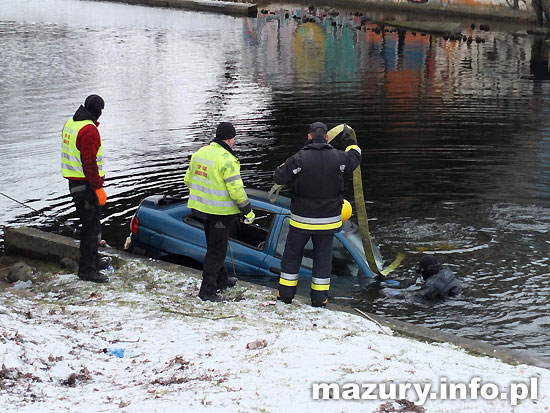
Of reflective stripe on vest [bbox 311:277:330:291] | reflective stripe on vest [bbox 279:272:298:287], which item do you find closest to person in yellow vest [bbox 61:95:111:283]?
reflective stripe on vest [bbox 279:272:298:287]

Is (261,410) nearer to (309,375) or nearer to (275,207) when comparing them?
(309,375)

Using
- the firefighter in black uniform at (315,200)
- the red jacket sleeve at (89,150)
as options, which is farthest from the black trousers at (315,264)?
the red jacket sleeve at (89,150)

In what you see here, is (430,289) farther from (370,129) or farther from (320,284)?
(370,129)

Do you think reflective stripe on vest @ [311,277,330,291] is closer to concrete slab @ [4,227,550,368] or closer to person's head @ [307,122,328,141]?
concrete slab @ [4,227,550,368]

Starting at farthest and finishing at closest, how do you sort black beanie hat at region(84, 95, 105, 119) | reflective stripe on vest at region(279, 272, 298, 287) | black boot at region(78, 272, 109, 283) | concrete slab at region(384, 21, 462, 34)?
concrete slab at region(384, 21, 462, 34), black boot at region(78, 272, 109, 283), black beanie hat at region(84, 95, 105, 119), reflective stripe on vest at region(279, 272, 298, 287)

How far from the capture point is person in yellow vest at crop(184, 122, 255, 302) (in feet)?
28.3

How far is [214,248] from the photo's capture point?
8969 millimetres

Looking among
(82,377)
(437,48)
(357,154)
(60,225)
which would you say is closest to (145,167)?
(60,225)

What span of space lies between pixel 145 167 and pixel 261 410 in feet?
40.5

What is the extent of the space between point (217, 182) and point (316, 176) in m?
1.13

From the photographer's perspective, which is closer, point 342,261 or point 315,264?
point 315,264

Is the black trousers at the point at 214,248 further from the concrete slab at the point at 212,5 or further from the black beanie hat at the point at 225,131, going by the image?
the concrete slab at the point at 212,5

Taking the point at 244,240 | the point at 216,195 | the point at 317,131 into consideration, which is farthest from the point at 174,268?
the point at 317,131

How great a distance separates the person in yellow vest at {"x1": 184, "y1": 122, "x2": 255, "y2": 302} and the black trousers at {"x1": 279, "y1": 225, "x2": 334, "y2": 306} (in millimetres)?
584
